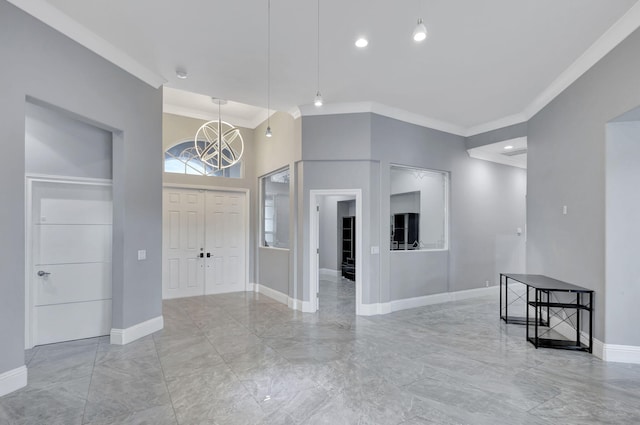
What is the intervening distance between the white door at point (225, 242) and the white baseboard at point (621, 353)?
5.87m

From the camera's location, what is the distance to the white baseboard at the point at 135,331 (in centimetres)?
373

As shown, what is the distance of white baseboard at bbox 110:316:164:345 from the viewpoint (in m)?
3.73

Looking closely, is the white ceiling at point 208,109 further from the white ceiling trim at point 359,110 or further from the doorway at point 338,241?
the doorway at point 338,241

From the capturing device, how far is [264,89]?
14.9 feet

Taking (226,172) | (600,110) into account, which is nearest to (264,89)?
(226,172)

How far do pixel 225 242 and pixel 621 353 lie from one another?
6231mm

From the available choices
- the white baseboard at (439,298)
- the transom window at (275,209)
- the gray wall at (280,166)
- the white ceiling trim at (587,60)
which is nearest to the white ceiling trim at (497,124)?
the white ceiling trim at (587,60)

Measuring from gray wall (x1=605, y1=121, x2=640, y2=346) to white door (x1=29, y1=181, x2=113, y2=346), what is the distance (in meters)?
5.82

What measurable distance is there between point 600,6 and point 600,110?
1.13 meters

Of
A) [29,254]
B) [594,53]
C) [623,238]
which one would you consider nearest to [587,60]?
[594,53]

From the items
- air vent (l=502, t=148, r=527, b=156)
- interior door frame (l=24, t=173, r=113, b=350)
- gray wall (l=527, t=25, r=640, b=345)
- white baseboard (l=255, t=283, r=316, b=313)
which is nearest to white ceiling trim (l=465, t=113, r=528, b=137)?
gray wall (l=527, t=25, r=640, b=345)

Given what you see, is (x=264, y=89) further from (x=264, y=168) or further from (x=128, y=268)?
(x=128, y=268)

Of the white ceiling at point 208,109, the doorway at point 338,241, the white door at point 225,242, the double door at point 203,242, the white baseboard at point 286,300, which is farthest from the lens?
the doorway at point 338,241

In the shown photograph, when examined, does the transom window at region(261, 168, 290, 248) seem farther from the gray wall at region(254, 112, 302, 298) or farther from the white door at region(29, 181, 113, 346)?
the white door at region(29, 181, 113, 346)
